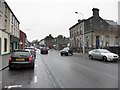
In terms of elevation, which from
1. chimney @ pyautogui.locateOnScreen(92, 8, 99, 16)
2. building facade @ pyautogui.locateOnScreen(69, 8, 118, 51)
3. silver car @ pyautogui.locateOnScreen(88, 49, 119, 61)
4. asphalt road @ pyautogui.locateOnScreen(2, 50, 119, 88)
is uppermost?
chimney @ pyautogui.locateOnScreen(92, 8, 99, 16)

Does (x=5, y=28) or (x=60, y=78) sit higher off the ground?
(x=5, y=28)

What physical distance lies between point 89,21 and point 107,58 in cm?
3088

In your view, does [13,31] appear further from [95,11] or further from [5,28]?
[95,11]

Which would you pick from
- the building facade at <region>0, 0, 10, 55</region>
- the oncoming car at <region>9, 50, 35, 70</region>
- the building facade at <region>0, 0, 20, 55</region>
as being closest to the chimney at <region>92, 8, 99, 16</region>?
the building facade at <region>0, 0, 20, 55</region>

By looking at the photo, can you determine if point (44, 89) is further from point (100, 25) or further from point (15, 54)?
point (100, 25)

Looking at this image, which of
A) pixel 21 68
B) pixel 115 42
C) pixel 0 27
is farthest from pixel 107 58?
pixel 115 42

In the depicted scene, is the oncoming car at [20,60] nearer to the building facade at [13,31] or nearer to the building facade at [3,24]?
the building facade at [3,24]

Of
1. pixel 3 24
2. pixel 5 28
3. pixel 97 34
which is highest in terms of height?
pixel 3 24

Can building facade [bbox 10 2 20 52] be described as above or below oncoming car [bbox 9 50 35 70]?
above

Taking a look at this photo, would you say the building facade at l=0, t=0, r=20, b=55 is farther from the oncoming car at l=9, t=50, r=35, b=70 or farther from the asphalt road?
the asphalt road

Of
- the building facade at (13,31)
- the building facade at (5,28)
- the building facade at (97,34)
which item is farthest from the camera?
the building facade at (97,34)

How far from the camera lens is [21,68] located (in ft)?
41.8

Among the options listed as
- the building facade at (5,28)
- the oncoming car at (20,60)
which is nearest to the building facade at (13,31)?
the building facade at (5,28)

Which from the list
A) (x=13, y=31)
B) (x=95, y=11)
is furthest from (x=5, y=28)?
(x=95, y=11)
